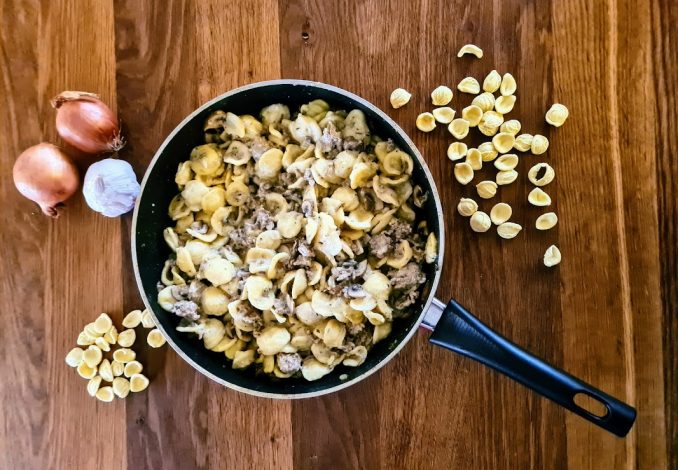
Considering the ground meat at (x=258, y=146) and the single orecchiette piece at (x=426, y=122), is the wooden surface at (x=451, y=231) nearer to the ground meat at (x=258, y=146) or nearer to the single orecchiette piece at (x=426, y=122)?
the single orecchiette piece at (x=426, y=122)

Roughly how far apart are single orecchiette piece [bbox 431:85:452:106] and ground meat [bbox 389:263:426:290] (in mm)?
272

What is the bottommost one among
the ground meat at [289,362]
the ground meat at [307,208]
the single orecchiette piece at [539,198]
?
the ground meat at [289,362]

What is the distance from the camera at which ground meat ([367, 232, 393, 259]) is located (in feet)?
2.82

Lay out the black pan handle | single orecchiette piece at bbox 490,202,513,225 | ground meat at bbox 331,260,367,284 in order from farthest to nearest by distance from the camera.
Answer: single orecchiette piece at bbox 490,202,513,225, ground meat at bbox 331,260,367,284, the black pan handle

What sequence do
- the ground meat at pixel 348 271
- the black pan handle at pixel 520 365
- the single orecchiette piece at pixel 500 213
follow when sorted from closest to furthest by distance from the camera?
the black pan handle at pixel 520 365 < the ground meat at pixel 348 271 < the single orecchiette piece at pixel 500 213

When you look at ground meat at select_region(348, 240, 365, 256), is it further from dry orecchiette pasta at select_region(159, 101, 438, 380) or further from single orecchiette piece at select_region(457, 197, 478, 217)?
single orecchiette piece at select_region(457, 197, 478, 217)

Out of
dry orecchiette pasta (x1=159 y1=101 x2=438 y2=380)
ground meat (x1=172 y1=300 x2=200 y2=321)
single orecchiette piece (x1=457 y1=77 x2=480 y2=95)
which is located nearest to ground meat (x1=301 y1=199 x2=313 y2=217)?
dry orecchiette pasta (x1=159 y1=101 x2=438 y2=380)

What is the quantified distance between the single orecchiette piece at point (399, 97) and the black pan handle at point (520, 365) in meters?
0.35

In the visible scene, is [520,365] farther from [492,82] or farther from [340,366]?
[492,82]

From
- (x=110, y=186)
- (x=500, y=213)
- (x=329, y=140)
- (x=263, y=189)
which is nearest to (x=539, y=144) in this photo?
(x=500, y=213)

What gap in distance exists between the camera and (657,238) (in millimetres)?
962

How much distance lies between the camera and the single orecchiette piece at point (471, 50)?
3.10ft

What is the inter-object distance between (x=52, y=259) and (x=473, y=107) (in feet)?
2.36

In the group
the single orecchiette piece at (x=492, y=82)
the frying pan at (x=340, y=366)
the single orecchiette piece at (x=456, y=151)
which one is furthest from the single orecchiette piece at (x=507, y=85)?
the frying pan at (x=340, y=366)
